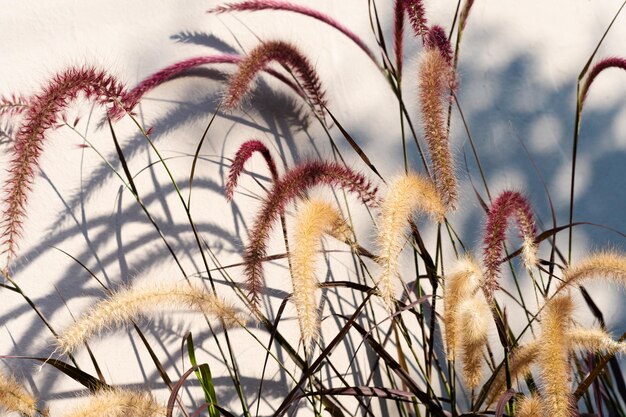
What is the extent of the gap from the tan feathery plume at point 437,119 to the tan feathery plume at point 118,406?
467mm

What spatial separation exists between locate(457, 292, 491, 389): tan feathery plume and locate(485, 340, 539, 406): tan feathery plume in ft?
0.15

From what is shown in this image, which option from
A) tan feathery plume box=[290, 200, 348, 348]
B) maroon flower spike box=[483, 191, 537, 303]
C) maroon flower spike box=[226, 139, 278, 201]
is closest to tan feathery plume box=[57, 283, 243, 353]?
tan feathery plume box=[290, 200, 348, 348]

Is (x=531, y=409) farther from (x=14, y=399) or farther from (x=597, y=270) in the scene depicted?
(x=14, y=399)

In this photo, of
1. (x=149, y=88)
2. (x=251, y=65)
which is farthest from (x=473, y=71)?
(x=149, y=88)

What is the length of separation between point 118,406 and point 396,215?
1.30 ft

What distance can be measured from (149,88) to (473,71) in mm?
672

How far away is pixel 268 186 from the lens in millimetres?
1433

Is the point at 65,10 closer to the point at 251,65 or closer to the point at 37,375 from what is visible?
the point at 251,65

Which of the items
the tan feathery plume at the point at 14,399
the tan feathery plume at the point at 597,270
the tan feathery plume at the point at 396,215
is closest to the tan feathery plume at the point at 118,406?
the tan feathery plume at the point at 14,399

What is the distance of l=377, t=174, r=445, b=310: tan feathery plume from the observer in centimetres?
94

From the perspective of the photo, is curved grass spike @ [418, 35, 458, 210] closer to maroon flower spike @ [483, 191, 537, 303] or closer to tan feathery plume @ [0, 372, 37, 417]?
maroon flower spike @ [483, 191, 537, 303]

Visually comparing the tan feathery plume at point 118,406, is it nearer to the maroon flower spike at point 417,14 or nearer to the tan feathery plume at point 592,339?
the tan feathery plume at point 592,339

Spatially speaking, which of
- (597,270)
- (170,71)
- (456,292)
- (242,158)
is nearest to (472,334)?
(456,292)

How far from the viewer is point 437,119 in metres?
1.11
